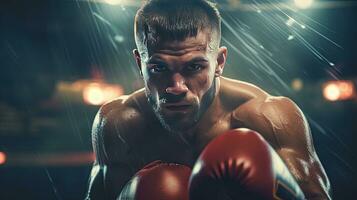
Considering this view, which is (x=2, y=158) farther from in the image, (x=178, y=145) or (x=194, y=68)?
(x=194, y=68)

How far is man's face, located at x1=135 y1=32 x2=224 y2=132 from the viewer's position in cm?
233

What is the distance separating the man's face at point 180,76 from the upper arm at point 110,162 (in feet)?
1.39

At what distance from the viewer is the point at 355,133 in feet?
32.2

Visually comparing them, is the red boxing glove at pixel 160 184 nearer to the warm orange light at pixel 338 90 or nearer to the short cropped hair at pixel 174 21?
the short cropped hair at pixel 174 21

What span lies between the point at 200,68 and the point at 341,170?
8575 millimetres

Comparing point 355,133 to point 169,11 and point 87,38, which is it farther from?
point 169,11

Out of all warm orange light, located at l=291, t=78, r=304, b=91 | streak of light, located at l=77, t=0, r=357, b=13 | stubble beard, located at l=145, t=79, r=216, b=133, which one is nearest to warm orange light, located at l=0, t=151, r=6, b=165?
streak of light, located at l=77, t=0, r=357, b=13

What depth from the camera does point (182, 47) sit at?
236cm

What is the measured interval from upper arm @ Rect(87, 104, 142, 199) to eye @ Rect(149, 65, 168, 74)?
54 centimetres

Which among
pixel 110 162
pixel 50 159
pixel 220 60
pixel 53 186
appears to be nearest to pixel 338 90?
pixel 50 159

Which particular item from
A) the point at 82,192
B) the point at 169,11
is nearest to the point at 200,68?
the point at 169,11

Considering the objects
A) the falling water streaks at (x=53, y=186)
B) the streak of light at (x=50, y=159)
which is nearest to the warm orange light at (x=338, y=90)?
the streak of light at (x=50, y=159)

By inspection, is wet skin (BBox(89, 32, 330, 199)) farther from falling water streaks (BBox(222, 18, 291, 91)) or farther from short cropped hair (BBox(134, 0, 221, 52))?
falling water streaks (BBox(222, 18, 291, 91))

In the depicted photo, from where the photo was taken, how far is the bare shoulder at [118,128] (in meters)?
2.76
